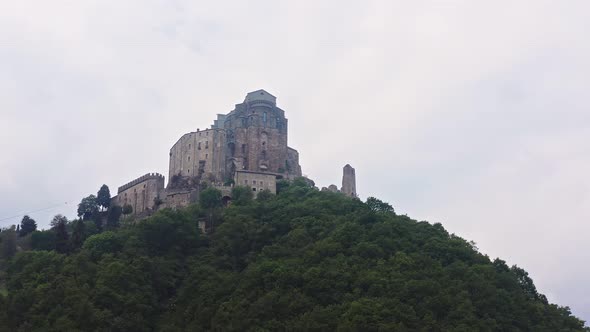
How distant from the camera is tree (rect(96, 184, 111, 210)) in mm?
94875

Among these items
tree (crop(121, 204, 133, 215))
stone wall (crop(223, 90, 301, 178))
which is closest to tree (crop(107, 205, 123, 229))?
tree (crop(121, 204, 133, 215))

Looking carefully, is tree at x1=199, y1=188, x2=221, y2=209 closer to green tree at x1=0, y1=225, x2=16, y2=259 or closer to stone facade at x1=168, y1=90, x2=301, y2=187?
stone facade at x1=168, y1=90, x2=301, y2=187

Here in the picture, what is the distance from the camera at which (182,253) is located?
72812 millimetres

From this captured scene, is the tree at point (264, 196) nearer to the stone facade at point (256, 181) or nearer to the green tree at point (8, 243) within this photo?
the stone facade at point (256, 181)

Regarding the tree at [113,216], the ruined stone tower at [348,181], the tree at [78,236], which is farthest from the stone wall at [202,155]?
the tree at [78,236]

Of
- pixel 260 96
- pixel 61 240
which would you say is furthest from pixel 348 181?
pixel 61 240

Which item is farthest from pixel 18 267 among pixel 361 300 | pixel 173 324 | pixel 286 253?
pixel 361 300

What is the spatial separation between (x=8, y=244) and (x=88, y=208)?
13472 mm

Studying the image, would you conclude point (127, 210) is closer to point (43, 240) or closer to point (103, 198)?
point (103, 198)

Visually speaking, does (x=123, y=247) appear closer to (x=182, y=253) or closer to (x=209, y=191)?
(x=182, y=253)

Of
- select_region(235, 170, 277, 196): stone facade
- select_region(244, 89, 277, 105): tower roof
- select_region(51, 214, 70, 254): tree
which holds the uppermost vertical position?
select_region(244, 89, 277, 105): tower roof

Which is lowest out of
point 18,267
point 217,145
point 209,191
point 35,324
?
point 35,324

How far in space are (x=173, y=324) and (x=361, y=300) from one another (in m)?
14.3

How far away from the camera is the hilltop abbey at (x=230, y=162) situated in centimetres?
9094
